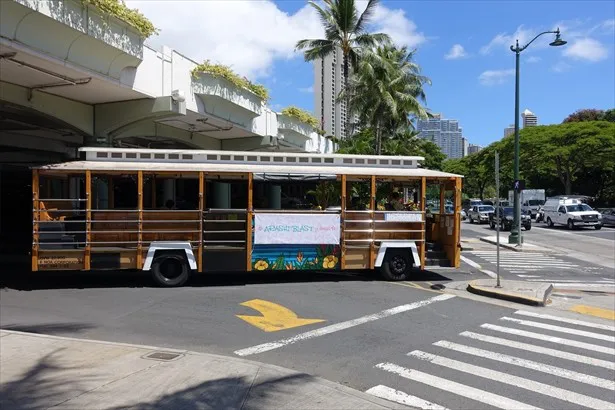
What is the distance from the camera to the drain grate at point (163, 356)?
623cm

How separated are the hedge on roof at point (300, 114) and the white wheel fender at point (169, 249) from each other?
16961 millimetres

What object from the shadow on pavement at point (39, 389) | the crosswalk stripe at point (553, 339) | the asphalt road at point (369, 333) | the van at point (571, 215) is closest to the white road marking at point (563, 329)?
the asphalt road at point (369, 333)

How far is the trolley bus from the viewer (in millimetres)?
11266

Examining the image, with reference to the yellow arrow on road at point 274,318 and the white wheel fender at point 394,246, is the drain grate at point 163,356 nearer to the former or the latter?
the yellow arrow on road at point 274,318

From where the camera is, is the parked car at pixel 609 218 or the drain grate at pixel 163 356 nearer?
the drain grate at pixel 163 356

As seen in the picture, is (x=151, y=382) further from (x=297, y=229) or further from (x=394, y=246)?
(x=394, y=246)

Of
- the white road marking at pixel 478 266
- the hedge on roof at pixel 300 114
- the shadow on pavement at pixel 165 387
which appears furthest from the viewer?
the hedge on roof at pixel 300 114

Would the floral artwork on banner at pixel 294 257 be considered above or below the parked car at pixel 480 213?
below

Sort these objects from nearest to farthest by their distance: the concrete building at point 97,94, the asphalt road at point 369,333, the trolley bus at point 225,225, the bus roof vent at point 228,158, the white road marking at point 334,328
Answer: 1. the asphalt road at point 369,333
2. the white road marking at point 334,328
3. the concrete building at point 97,94
4. the trolley bus at point 225,225
5. the bus roof vent at point 228,158

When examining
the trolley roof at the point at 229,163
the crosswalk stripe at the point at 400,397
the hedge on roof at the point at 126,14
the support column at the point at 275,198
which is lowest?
the crosswalk stripe at the point at 400,397

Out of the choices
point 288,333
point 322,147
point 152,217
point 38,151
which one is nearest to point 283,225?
point 152,217

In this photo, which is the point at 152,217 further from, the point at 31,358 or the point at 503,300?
the point at 503,300

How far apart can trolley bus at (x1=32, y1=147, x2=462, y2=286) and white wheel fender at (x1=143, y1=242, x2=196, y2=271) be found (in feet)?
0.07

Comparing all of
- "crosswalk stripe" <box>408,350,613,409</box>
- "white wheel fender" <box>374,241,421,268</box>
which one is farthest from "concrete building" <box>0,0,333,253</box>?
"crosswalk stripe" <box>408,350,613,409</box>
